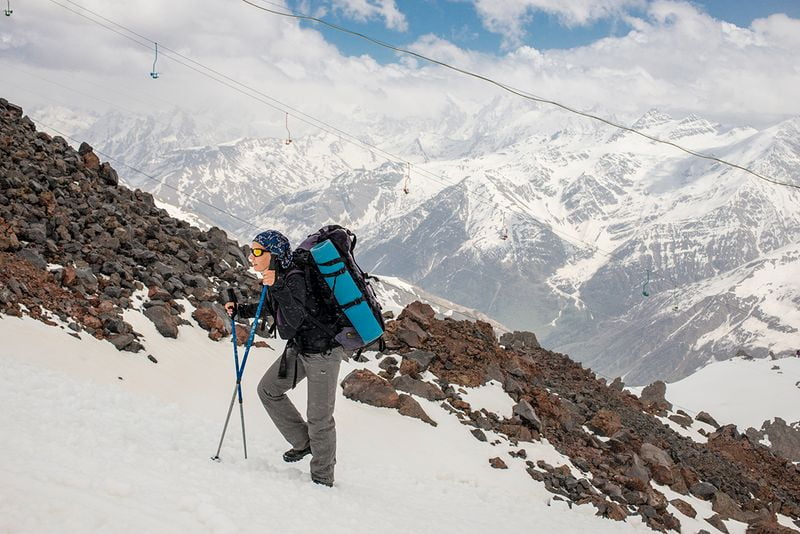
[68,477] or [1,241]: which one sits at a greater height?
[1,241]

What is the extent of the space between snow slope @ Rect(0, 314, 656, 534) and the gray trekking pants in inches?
15.3

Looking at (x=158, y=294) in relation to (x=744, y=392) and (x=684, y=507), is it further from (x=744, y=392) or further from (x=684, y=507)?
(x=744, y=392)

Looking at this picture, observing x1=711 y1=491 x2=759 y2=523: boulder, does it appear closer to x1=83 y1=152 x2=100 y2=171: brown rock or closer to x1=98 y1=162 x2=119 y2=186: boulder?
x1=98 y1=162 x2=119 y2=186: boulder

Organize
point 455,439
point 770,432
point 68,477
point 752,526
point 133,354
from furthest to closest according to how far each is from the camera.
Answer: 1. point 770,432
2. point 752,526
3. point 455,439
4. point 133,354
5. point 68,477

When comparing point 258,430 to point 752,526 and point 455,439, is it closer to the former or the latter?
point 455,439

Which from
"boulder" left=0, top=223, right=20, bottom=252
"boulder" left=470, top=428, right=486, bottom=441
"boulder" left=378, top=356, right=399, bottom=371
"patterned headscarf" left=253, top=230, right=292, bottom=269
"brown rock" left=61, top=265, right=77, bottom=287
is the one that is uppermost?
"patterned headscarf" left=253, top=230, right=292, bottom=269

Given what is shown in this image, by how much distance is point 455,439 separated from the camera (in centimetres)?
1395

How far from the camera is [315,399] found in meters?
7.45

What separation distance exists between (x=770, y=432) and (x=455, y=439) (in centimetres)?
3070

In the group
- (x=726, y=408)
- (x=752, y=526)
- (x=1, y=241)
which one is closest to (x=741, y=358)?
(x=726, y=408)

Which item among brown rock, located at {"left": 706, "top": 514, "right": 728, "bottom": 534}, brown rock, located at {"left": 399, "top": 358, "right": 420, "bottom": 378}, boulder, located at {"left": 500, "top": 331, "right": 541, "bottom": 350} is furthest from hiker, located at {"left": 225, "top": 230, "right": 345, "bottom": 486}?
boulder, located at {"left": 500, "top": 331, "right": 541, "bottom": 350}

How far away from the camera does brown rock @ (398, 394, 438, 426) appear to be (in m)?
14.3

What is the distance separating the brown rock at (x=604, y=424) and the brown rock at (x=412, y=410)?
6.63 metres

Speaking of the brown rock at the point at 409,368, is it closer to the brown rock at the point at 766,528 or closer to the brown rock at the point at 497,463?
the brown rock at the point at 497,463
